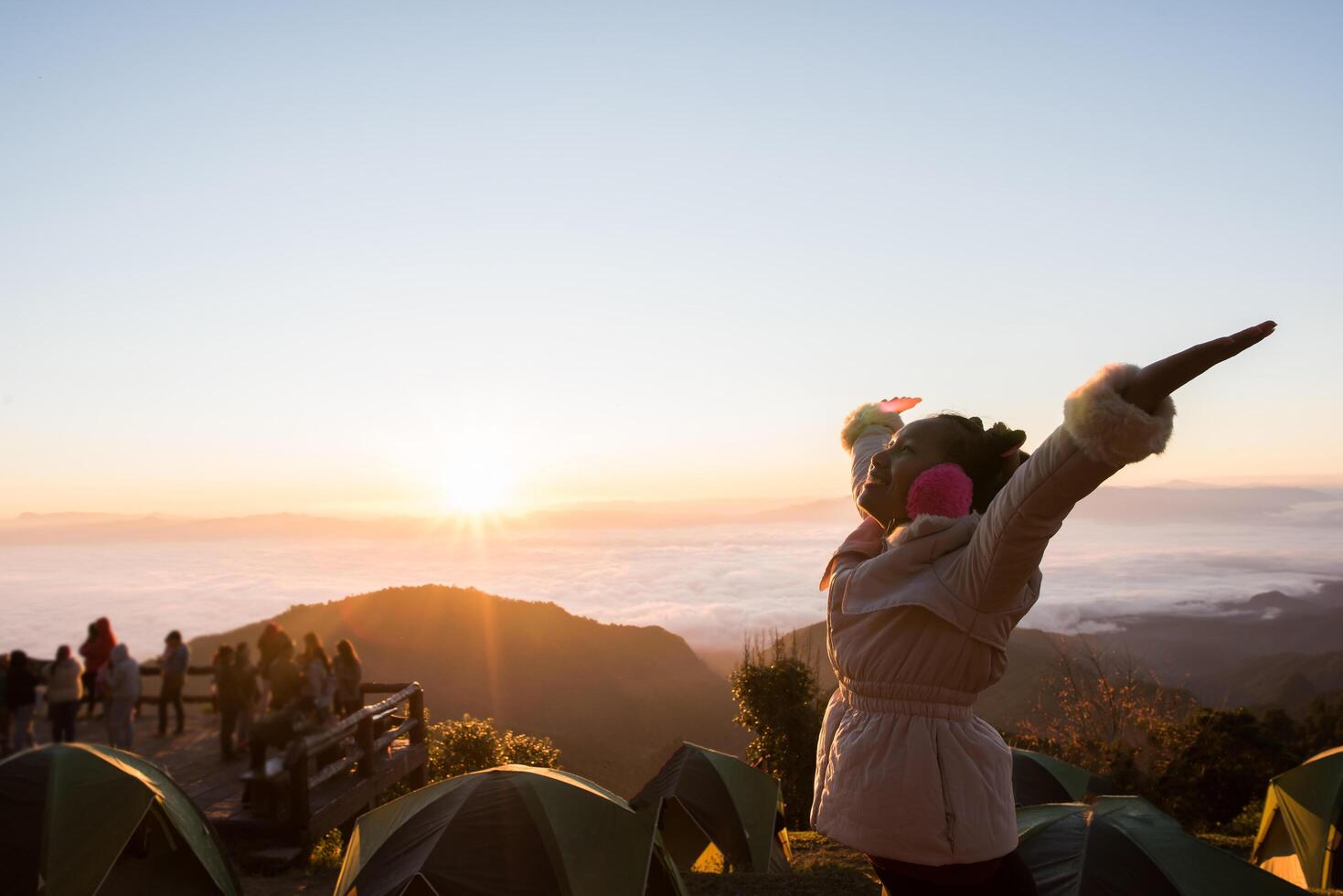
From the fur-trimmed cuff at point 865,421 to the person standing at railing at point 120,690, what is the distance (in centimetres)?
1269

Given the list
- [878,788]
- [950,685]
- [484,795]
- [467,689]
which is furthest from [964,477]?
[467,689]

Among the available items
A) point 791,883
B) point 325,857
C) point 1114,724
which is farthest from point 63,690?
point 1114,724

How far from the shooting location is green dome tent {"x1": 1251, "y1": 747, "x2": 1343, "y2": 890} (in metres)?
9.71

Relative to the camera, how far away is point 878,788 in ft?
7.52

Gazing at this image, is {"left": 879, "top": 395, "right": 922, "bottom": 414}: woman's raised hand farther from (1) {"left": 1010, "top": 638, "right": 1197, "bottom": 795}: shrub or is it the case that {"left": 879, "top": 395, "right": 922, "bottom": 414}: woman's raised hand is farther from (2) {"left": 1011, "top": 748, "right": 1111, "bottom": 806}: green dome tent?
(1) {"left": 1010, "top": 638, "right": 1197, "bottom": 795}: shrub

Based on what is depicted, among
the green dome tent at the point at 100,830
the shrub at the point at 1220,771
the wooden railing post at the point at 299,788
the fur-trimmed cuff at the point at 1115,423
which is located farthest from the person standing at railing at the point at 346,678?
the shrub at the point at 1220,771

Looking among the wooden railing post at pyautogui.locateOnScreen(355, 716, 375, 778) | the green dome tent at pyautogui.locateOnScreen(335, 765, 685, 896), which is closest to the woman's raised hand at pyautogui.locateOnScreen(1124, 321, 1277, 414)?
the green dome tent at pyautogui.locateOnScreen(335, 765, 685, 896)

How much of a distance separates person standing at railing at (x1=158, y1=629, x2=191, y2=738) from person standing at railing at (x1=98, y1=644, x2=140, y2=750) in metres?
2.01

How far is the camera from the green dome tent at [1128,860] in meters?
5.98

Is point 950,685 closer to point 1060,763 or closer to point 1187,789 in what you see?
point 1060,763

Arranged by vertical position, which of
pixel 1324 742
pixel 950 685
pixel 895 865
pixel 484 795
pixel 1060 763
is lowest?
pixel 1324 742

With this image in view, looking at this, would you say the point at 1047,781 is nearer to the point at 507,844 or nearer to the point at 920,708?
the point at 507,844

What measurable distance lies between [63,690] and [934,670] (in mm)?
13171

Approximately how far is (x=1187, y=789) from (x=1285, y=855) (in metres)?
9.02
